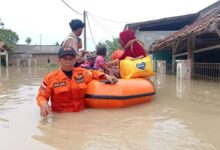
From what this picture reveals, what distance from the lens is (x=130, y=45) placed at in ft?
20.9

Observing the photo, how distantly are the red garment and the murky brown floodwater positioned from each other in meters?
1.27

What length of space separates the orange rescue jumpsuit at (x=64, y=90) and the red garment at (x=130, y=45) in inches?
65.2

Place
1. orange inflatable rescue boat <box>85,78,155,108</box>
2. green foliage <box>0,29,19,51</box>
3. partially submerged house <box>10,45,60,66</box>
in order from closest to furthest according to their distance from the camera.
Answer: orange inflatable rescue boat <box>85,78,155,108</box> < green foliage <box>0,29,19,51</box> < partially submerged house <box>10,45,60,66</box>

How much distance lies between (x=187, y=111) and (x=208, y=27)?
3995mm

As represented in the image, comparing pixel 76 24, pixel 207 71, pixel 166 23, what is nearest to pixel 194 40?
pixel 207 71

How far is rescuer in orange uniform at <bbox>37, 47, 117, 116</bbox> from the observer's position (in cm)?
458

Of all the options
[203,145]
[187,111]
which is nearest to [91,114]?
[187,111]

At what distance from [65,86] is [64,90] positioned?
68 millimetres

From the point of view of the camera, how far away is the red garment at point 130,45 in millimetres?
6355

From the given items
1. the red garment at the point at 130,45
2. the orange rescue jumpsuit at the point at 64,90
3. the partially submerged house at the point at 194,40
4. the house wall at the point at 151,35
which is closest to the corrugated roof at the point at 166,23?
the partially submerged house at the point at 194,40

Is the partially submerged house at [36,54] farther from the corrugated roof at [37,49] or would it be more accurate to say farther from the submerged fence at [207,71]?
the submerged fence at [207,71]

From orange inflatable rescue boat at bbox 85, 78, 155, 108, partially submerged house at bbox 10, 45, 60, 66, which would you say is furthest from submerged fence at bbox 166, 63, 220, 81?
partially submerged house at bbox 10, 45, 60, 66

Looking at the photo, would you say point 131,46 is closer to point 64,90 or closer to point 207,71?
point 64,90

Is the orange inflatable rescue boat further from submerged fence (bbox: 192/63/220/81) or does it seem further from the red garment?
submerged fence (bbox: 192/63/220/81)
